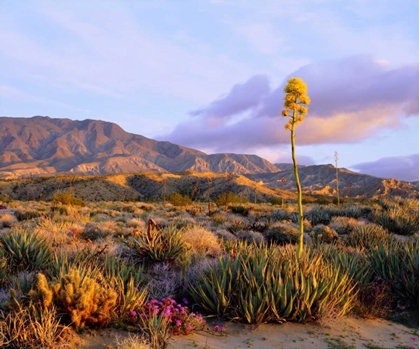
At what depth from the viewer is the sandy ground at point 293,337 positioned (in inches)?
204

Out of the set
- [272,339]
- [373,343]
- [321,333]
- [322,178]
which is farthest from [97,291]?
[322,178]

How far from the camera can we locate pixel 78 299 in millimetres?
5238

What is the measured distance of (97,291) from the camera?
5492mm

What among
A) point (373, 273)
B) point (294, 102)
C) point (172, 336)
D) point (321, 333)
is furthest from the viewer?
point (373, 273)

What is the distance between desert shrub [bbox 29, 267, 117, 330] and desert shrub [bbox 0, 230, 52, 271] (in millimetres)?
2935

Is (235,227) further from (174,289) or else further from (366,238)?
(174,289)

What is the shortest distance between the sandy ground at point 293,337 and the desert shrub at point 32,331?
0.97ft

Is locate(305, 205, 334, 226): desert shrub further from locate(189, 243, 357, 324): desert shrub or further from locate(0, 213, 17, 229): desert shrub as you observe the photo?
locate(189, 243, 357, 324): desert shrub

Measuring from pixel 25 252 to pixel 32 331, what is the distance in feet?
13.0

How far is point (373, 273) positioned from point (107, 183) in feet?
277

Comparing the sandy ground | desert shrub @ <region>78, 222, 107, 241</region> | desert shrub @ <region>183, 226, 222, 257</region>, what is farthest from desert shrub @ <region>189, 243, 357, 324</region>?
desert shrub @ <region>78, 222, 107, 241</region>

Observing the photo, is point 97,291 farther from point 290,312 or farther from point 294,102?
point 294,102

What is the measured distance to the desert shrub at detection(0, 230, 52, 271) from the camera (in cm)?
821

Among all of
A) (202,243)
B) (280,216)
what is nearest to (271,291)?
(202,243)
